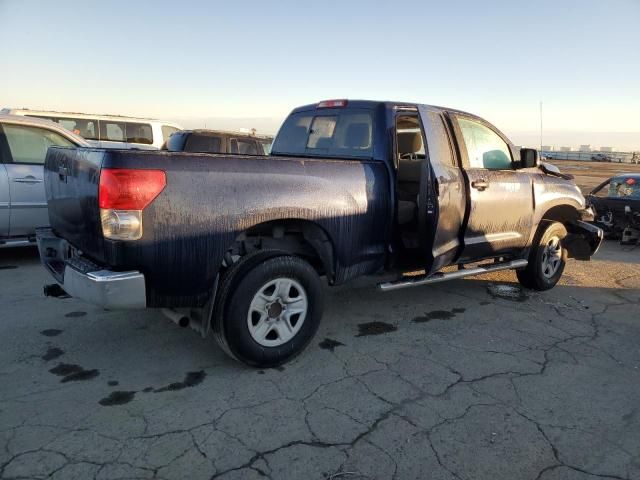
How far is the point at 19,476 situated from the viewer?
7.77 feet

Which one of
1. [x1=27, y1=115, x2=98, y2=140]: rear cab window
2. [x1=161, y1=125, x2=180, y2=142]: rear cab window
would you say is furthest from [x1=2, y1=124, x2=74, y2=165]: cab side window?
[x1=161, y1=125, x2=180, y2=142]: rear cab window

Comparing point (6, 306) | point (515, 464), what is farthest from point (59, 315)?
point (515, 464)

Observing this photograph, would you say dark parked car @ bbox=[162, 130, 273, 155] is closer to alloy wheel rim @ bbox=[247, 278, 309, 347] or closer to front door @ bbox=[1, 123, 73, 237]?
front door @ bbox=[1, 123, 73, 237]

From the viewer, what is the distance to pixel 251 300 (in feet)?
11.2

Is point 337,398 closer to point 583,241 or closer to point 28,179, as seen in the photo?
point 583,241

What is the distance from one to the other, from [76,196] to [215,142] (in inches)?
280

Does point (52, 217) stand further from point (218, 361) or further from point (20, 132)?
point (20, 132)

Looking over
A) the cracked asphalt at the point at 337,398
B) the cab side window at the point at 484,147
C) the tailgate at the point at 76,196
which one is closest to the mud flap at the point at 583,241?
the cracked asphalt at the point at 337,398

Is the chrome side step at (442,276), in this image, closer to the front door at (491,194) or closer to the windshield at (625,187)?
the front door at (491,194)

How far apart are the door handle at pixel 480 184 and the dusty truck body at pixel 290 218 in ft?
0.05

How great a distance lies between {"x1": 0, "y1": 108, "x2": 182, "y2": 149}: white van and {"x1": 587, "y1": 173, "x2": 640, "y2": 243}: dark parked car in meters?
10.6

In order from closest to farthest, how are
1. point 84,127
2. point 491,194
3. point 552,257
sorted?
point 491,194, point 552,257, point 84,127

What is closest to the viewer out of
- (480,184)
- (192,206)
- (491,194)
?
(192,206)

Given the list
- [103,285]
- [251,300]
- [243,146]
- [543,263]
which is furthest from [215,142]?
[103,285]
